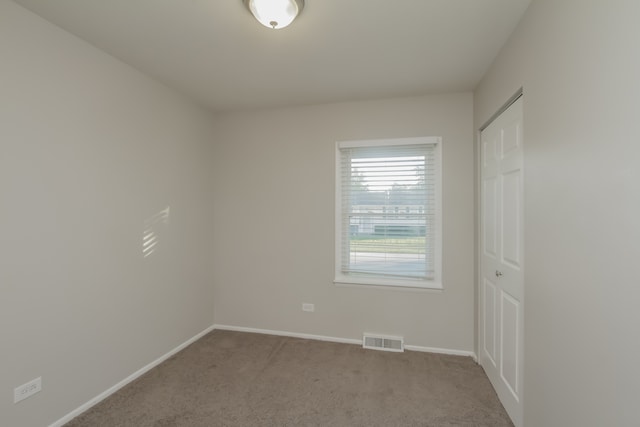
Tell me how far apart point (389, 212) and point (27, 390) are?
3076 mm

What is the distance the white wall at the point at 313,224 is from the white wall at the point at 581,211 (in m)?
1.20

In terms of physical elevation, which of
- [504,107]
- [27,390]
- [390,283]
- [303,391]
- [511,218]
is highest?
[504,107]

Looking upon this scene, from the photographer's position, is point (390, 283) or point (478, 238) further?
point (390, 283)

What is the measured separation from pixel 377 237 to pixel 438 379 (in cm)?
141

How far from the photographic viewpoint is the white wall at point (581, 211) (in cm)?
98

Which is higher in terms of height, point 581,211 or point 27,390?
point 581,211

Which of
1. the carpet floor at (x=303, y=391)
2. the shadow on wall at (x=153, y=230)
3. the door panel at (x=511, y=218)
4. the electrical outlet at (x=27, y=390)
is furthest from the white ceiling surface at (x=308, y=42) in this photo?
the carpet floor at (x=303, y=391)

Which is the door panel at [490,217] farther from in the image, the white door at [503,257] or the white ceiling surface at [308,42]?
the white ceiling surface at [308,42]

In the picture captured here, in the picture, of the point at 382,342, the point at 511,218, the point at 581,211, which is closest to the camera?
the point at 581,211

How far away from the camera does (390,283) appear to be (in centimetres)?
308

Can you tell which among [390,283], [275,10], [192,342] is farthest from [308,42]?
[192,342]

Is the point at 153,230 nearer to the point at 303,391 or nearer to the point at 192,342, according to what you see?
the point at 192,342

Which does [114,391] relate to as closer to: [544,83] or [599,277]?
[599,277]

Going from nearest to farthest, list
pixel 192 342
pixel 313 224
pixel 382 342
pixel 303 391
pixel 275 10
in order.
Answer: pixel 275 10
pixel 303 391
pixel 382 342
pixel 192 342
pixel 313 224
